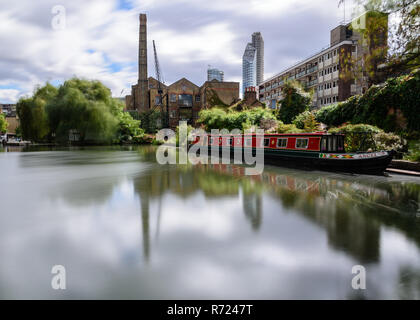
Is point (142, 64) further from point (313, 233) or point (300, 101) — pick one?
point (313, 233)

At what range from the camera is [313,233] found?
646 cm

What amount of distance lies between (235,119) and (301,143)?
64.8ft

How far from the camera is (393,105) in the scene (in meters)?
19.8

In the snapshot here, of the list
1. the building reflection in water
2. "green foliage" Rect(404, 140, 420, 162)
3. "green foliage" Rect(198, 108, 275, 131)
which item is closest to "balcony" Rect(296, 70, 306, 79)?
"green foliage" Rect(198, 108, 275, 131)

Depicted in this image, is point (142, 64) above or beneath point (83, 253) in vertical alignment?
above

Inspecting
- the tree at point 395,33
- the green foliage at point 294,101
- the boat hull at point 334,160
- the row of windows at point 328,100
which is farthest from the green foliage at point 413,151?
the row of windows at point 328,100

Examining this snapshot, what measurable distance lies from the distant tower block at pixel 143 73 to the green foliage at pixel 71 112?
20273mm

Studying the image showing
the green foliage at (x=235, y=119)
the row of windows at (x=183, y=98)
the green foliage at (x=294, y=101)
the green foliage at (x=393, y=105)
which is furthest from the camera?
the row of windows at (x=183, y=98)

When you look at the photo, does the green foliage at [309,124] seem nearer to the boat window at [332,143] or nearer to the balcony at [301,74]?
the boat window at [332,143]

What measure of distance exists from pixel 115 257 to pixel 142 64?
70.0 m

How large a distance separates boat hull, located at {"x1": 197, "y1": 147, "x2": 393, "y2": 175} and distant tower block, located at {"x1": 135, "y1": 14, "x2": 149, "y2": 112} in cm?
5272

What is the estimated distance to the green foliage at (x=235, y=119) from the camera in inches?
1367
